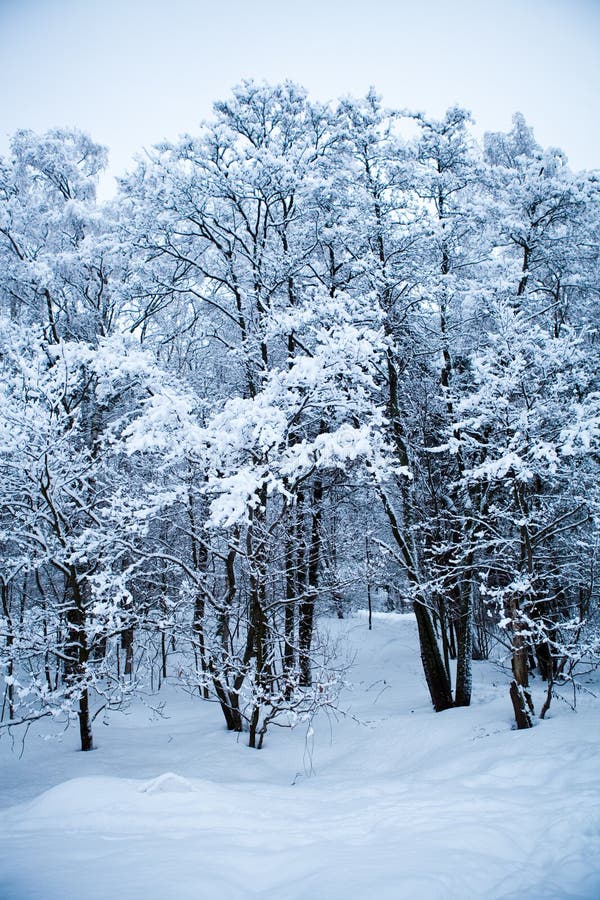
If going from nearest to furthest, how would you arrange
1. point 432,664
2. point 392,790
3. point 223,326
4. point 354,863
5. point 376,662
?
point 354,863
point 392,790
point 432,664
point 223,326
point 376,662

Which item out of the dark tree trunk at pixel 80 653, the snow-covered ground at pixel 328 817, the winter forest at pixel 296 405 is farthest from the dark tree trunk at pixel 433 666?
the dark tree trunk at pixel 80 653

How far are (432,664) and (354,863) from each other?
639 centimetres

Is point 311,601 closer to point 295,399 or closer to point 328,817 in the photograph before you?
point 295,399

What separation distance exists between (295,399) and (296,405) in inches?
8.7

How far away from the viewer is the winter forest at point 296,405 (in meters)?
6.71

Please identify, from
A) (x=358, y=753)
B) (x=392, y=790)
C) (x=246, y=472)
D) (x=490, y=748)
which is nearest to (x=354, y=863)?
(x=392, y=790)

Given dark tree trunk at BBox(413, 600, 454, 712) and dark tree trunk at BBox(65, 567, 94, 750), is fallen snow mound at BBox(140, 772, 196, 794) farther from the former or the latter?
dark tree trunk at BBox(413, 600, 454, 712)

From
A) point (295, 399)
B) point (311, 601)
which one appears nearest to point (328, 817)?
point (295, 399)

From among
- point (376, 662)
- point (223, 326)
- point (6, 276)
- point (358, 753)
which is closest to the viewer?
point (358, 753)

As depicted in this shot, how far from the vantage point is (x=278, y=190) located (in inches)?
370

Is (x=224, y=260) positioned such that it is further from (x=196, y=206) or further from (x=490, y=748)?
(x=490, y=748)

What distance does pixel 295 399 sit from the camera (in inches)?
280

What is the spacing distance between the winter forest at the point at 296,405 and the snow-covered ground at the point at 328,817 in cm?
68

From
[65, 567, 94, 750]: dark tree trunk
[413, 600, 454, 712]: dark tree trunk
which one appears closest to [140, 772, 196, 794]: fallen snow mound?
[65, 567, 94, 750]: dark tree trunk
